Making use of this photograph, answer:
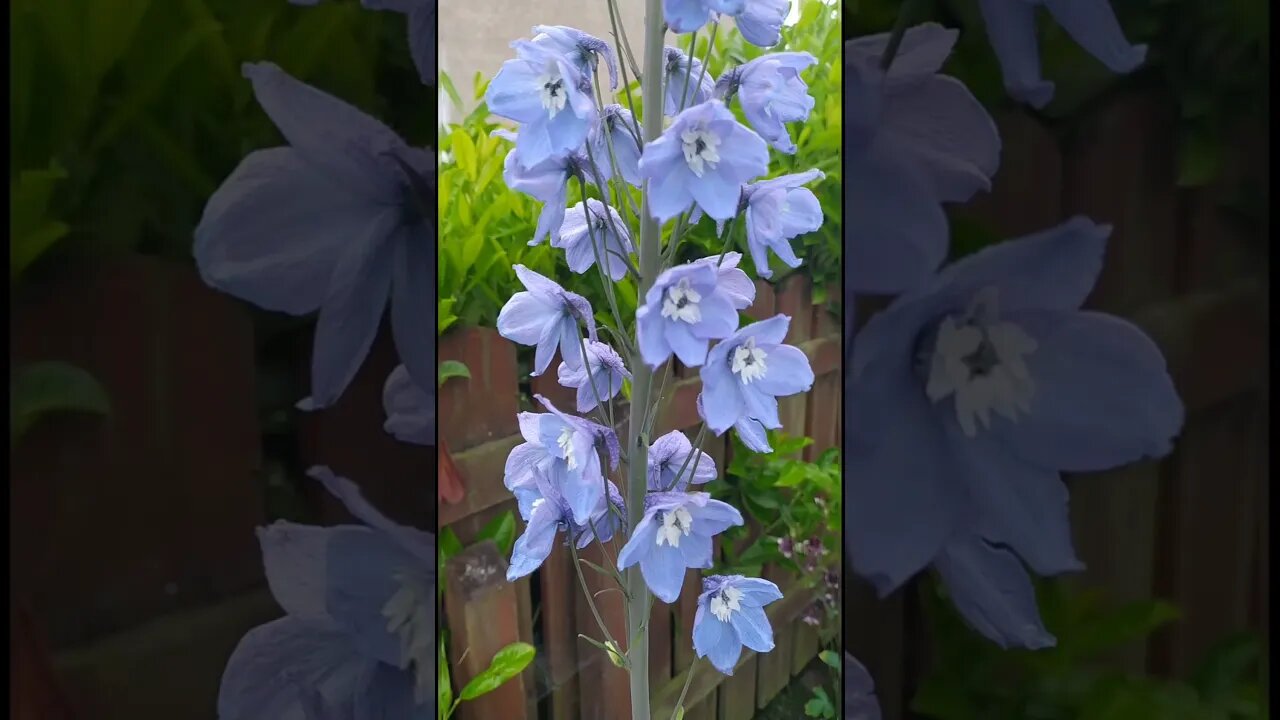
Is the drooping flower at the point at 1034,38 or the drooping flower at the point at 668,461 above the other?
the drooping flower at the point at 1034,38

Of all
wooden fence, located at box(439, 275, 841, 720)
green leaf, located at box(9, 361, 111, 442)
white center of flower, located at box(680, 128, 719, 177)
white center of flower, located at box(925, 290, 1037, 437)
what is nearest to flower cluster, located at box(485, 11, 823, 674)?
white center of flower, located at box(680, 128, 719, 177)

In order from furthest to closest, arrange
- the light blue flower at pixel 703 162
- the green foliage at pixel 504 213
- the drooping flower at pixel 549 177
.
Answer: the green foliage at pixel 504 213 → the drooping flower at pixel 549 177 → the light blue flower at pixel 703 162

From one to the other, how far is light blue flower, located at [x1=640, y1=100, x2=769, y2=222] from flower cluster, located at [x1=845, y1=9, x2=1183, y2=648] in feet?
0.31

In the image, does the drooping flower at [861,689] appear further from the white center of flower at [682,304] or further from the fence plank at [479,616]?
the fence plank at [479,616]

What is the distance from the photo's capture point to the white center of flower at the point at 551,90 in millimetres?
635

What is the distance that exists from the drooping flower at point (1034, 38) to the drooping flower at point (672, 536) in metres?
0.39

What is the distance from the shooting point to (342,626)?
2.43 ft

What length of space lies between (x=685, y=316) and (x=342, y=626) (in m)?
Result: 0.42

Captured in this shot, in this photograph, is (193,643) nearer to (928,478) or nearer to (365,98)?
(365,98)

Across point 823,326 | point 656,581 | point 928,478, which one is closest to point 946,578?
point 928,478

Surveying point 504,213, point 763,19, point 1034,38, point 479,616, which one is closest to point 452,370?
point 504,213

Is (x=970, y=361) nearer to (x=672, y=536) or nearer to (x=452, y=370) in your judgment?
(x=672, y=536)

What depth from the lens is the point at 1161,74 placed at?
615mm

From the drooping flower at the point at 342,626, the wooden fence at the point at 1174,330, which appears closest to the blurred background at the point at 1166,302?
the wooden fence at the point at 1174,330
